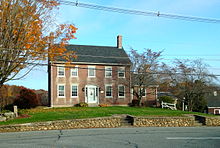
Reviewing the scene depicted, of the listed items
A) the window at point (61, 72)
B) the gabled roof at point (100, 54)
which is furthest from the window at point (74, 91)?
the gabled roof at point (100, 54)

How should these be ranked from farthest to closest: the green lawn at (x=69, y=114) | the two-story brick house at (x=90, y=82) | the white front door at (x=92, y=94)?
the white front door at (x=92, y=94), the two-story brick house at (x=90, y=82), the green lawn at (x=69, y=114)

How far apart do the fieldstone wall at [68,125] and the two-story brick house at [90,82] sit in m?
12.9

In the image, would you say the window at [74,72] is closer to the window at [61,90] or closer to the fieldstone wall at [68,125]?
the window at [61,90]

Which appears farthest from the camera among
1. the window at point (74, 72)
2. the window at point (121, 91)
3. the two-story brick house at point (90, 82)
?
the window at point (121, 91)

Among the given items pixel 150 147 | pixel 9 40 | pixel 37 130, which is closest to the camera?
pixel 150 147

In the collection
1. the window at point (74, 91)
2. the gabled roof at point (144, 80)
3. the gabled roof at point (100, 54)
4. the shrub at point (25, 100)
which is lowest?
the shrub at point (25, 100)

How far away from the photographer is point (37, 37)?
19.0 m

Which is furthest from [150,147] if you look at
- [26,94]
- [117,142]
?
[26,94]

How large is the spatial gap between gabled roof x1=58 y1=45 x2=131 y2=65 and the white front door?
126 inches

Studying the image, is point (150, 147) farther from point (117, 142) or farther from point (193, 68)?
point (193, 68)

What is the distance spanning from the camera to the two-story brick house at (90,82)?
3059 cm

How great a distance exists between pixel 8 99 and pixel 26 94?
4182 millimetres

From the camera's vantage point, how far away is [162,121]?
1945 centimetres

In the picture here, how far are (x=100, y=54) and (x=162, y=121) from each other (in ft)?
54.7
